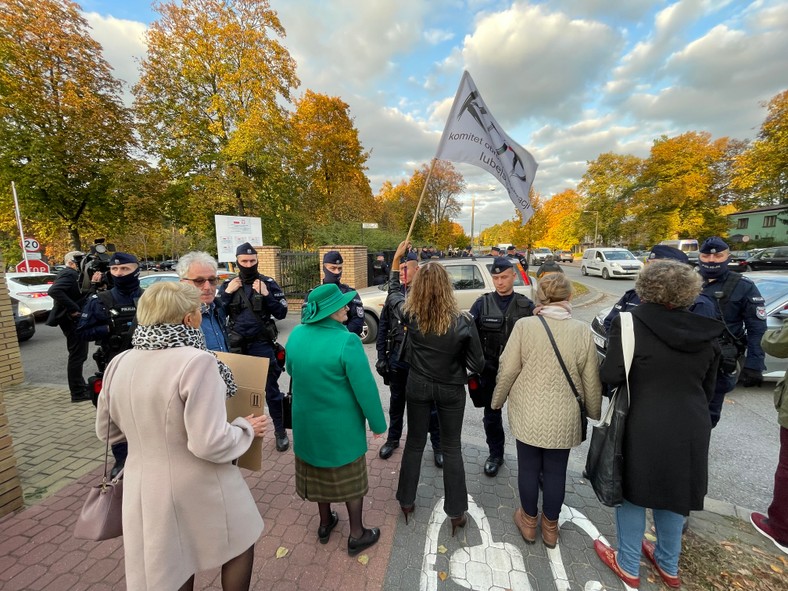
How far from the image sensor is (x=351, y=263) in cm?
1166

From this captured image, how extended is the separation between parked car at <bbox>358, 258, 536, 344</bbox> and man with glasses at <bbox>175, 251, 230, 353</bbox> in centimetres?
376

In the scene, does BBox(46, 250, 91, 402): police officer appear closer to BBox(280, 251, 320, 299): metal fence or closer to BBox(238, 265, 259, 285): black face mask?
BBox(238, 265, 259, 285): black face mask

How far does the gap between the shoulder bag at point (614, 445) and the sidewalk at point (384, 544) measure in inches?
25.5

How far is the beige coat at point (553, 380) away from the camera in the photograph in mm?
2088

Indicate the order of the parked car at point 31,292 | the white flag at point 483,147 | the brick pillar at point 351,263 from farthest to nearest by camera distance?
the brick pillar at point 351,263 → the parked car at point 31,292 → the white flag at point 483,147

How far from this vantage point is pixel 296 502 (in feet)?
A: 9.07

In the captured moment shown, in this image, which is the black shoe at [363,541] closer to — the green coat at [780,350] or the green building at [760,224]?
the green coat at [780,350]

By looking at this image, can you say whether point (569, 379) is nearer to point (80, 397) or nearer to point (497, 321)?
point (497, 321)

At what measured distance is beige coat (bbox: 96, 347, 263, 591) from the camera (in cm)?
131

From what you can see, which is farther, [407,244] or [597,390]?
[407,244]

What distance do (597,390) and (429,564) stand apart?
5.17 feet

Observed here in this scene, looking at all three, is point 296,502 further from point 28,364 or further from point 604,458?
point 28,364

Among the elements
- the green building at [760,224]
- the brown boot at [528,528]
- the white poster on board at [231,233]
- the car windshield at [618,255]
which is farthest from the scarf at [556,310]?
the green building at [760,224]

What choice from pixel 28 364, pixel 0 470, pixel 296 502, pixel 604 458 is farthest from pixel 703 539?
pixel 28 364
